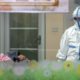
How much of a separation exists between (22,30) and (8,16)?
7.6 inches

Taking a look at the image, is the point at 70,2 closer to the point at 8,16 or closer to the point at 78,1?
the point at 78,1

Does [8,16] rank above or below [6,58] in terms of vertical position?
above

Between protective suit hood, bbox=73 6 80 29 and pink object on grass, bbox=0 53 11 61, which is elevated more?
protective suit hood, bbox=73 6 80 29

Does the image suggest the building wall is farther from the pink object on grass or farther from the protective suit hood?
the pink object on grass

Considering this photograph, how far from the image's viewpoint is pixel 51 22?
5.01m

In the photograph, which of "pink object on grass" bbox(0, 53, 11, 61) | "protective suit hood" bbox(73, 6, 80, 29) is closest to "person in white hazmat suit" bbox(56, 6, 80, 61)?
"protective suit hood" bbox(73, 6, 80, 29)

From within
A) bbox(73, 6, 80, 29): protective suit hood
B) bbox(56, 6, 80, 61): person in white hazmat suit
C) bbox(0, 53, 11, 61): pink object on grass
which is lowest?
bbox(0, 53, 11, 61): pink object on grass

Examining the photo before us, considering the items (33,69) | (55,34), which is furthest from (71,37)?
(33,69)

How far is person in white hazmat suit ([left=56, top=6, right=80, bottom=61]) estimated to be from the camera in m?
4.99

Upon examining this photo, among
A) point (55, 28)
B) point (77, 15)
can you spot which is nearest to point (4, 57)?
point (55, 28)

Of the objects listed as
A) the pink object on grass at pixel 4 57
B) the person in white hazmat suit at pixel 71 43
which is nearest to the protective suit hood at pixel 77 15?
the person in white hazmat suit at pixel 71 43

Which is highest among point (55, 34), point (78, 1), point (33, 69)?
point (78, 1)

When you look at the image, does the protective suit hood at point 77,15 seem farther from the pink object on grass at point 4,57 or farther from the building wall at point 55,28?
the pink object on grass at point 4,57

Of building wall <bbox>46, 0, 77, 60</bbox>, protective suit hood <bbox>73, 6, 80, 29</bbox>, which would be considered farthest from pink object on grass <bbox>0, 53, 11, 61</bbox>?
protective suit hood <bbox>73, 6, 80, 29</bbox>
